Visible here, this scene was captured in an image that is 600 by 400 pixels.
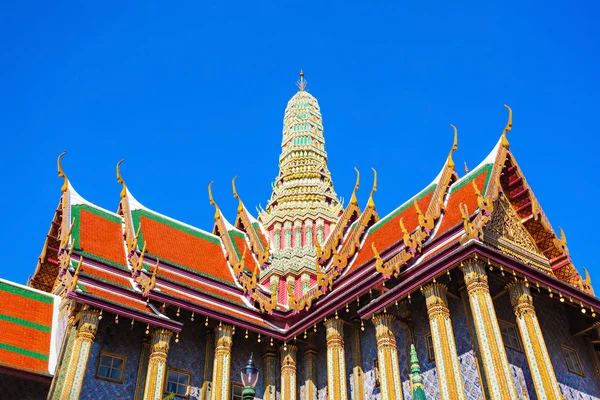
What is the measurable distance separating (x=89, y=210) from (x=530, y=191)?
38.3ft

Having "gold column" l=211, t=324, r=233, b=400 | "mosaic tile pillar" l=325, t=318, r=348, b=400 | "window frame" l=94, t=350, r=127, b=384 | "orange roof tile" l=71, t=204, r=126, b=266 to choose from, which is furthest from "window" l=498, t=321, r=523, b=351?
"orange roof tile" l=71, t=204, r=126, b=266

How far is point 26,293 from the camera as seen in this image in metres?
15.5

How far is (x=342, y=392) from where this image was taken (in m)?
13.7

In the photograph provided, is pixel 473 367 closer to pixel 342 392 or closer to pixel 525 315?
pixel 525 315

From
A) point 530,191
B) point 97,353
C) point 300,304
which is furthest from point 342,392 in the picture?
point 530,191

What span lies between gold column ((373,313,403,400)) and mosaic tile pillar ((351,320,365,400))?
1.23 meters

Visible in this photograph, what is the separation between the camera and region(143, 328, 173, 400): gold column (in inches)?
507

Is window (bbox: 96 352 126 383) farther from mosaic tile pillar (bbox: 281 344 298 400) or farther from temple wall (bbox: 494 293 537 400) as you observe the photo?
temple wall (bbox: 494 293 537 400)

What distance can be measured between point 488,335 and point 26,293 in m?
11.1

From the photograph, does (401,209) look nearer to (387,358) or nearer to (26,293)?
(387,358)

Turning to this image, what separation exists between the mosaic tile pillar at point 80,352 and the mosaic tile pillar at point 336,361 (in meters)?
5.23

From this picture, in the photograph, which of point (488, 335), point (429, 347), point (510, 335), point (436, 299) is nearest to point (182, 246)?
point (429, 347)

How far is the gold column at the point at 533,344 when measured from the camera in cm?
1119

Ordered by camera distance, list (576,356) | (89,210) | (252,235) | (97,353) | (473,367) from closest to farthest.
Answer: (473,367) < (97,353) < (576,356) < (89,210) < (252,235)
